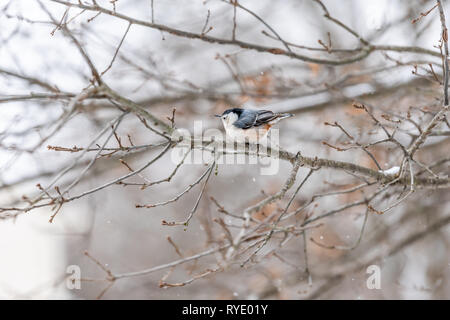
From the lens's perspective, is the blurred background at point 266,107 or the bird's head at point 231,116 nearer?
the blurred background at point 266,107

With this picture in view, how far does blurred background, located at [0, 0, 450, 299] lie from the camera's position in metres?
3.09

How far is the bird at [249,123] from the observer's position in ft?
11.5

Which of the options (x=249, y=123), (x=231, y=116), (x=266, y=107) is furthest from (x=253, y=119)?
(x=266, y=107)

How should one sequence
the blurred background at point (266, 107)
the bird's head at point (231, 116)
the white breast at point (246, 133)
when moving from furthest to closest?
1. the bird's head at point (231, 116)
2. the white breast at point (246, 133)
3. the blurred background at point (266, 107)

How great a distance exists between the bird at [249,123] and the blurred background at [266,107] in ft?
1.19

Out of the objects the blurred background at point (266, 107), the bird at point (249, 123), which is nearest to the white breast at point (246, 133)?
the bird at point (249, 123)

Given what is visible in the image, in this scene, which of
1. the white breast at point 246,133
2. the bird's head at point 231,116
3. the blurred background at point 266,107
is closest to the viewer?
the blurred background at point 266,107

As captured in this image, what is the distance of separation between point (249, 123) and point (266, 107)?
1.31 meters

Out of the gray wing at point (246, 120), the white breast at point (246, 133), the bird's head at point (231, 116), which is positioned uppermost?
the bird's head at point (231, 116)

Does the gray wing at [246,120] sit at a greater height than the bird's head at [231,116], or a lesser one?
lesser

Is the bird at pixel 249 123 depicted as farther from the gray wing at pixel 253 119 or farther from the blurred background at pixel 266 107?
the blurred background at pixel 266 107

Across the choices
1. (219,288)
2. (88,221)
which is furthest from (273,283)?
(88,221)

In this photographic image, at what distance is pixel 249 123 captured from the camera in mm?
3525
